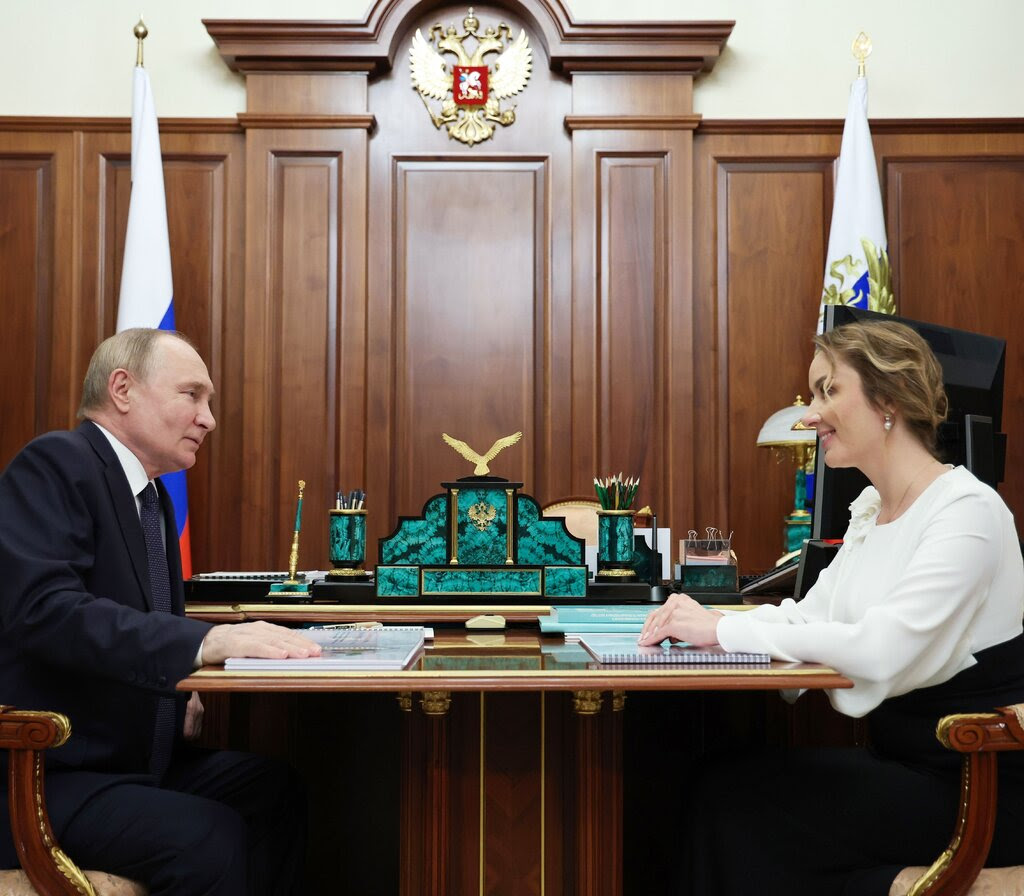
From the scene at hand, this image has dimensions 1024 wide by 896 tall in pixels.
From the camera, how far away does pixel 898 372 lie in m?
2.10

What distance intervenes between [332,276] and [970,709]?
146 inches

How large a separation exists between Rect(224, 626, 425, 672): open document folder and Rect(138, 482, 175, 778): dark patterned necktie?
0.37 m

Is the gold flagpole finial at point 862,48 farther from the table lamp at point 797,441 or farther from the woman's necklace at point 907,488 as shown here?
the woman's necklace at point 907,488

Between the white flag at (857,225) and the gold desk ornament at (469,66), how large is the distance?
5.11ft

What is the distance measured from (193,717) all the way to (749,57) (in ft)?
13.5

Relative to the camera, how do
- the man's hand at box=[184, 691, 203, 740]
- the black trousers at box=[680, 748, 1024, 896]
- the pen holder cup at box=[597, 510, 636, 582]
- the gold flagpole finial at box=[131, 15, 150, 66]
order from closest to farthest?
1. the black trousers at box=[680, 748, 1024, 896]
2. the man's hand at box=[184, 691, 203, 740]
3. the pen holder cup at box=[597, 510, 636, 582]
4. the gold flagpole finial at box=[131, 15, 150, 66]

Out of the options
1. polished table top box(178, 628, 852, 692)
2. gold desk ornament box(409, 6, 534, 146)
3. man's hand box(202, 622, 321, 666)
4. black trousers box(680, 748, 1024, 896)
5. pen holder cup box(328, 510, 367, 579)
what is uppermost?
gold desk ornament box(409, 6, 534, 146)

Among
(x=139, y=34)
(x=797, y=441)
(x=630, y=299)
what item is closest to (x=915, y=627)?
(x=797, y=441)

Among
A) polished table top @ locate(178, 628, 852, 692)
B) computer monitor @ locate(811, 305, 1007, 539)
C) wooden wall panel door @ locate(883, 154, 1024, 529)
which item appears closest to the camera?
polished table top @ locate(178, 628, 852, 692)

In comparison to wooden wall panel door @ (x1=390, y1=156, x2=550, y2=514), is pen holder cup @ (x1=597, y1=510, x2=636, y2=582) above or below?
below

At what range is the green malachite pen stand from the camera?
293 cm

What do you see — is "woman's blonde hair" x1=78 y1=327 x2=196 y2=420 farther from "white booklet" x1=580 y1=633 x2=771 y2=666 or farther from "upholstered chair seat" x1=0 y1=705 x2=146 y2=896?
"white booklet" x1=580 y1=633 x2=771 y2=666

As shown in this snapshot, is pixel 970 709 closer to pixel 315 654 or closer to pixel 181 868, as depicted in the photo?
pixel 315 654

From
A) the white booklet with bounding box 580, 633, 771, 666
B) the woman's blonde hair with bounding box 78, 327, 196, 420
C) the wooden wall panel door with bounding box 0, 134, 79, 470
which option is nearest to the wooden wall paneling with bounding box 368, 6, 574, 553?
the wooden wall panel door with bounding box 0, 134, 79, 470
